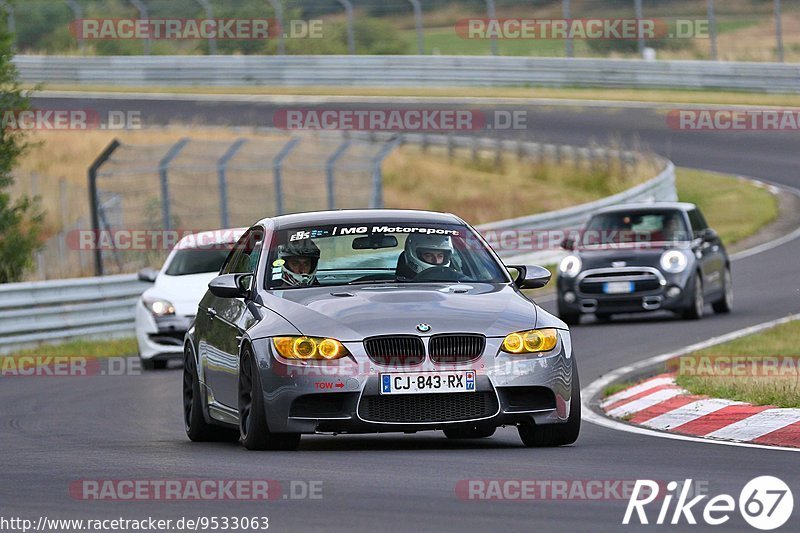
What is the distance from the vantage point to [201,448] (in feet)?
33.4

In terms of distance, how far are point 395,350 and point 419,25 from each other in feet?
119

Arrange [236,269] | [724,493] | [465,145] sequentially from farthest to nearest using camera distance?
Result: [465,145]
[236,269]
[724,493]

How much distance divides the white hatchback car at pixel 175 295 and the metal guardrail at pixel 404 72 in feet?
83.4

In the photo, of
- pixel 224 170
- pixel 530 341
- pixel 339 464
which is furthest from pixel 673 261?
pixel 339 464

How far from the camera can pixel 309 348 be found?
30.1ft

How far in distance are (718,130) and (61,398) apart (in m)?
28.6

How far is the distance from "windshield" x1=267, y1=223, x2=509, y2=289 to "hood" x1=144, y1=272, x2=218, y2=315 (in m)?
7.22

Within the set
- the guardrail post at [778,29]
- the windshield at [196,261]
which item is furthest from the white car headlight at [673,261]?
the guardrail post at [778,29]

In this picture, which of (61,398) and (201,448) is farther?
(61,398)

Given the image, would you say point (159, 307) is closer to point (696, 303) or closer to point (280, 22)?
point (696, 303)

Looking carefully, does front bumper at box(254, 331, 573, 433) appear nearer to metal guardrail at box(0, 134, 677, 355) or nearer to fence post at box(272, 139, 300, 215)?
metal guardrail at box(0, 134, 677, 355)

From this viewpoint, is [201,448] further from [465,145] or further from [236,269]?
[465,145]

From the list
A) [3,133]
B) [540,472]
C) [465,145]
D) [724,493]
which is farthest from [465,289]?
[465,145]

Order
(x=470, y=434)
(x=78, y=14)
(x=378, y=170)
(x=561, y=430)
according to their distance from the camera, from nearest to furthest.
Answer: (x=561, y=430)
(x=470, y=434)
(x=378, y=170)
(x=78, y=14)
